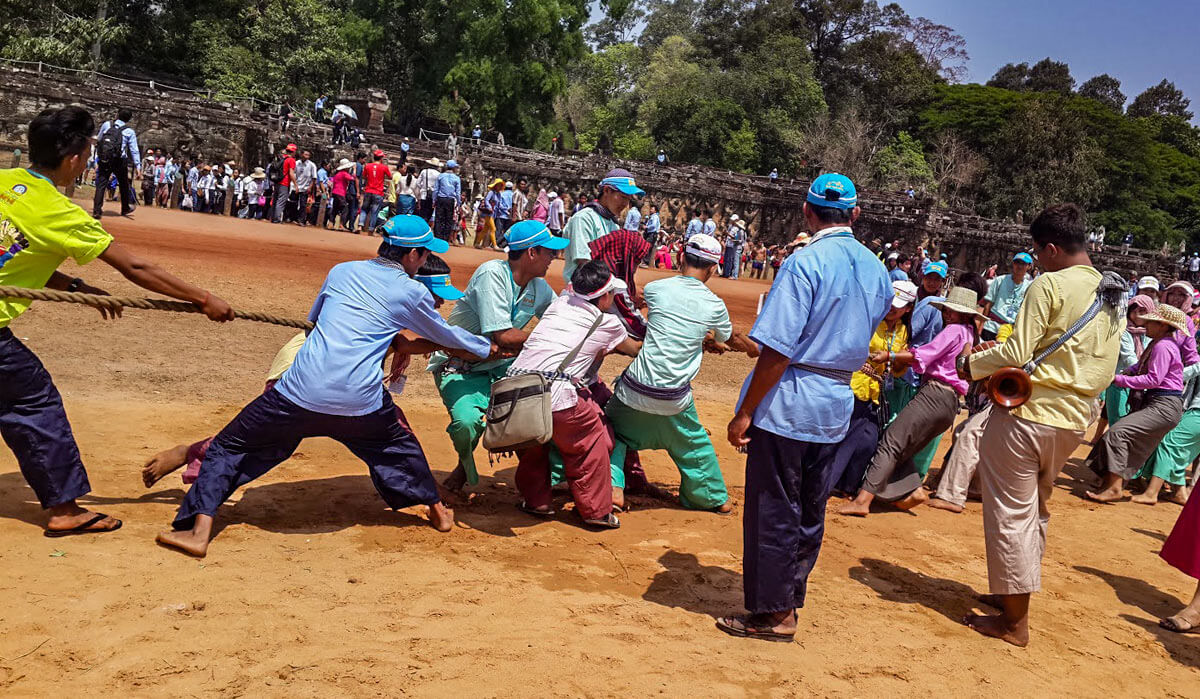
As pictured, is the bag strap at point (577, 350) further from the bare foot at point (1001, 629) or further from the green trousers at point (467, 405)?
the bare foot at point (1001, 629)

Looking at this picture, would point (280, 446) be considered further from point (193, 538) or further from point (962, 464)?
point (962, 464)

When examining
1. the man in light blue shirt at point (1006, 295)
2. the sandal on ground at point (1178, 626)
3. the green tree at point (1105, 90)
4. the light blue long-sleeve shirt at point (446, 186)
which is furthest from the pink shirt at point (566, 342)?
the green tree at point (1105, 90)

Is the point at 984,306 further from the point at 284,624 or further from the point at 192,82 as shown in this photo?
the point at 192,82

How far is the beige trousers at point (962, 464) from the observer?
24.9ft

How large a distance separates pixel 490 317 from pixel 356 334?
1036mm

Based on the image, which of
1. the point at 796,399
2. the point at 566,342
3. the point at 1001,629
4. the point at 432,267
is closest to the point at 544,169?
the point at 432,267

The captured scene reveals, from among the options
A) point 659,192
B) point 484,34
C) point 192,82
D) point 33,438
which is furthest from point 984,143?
point 33,438

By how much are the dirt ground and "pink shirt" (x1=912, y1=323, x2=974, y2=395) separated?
1.06 meters

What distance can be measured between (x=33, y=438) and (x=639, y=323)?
11.4 ft

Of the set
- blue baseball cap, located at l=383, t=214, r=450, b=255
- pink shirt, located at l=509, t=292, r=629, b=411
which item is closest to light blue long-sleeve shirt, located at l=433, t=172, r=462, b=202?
pink shirt, located at l=509, t=292, r=629, b=411

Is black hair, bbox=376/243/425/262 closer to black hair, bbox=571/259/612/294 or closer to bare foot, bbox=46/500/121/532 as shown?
black hair, bbox=571/259/612/294

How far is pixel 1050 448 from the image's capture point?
4.84 m

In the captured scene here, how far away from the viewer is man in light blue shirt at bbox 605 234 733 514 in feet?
19.7

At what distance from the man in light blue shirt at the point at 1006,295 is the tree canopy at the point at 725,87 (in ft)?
→ 109
